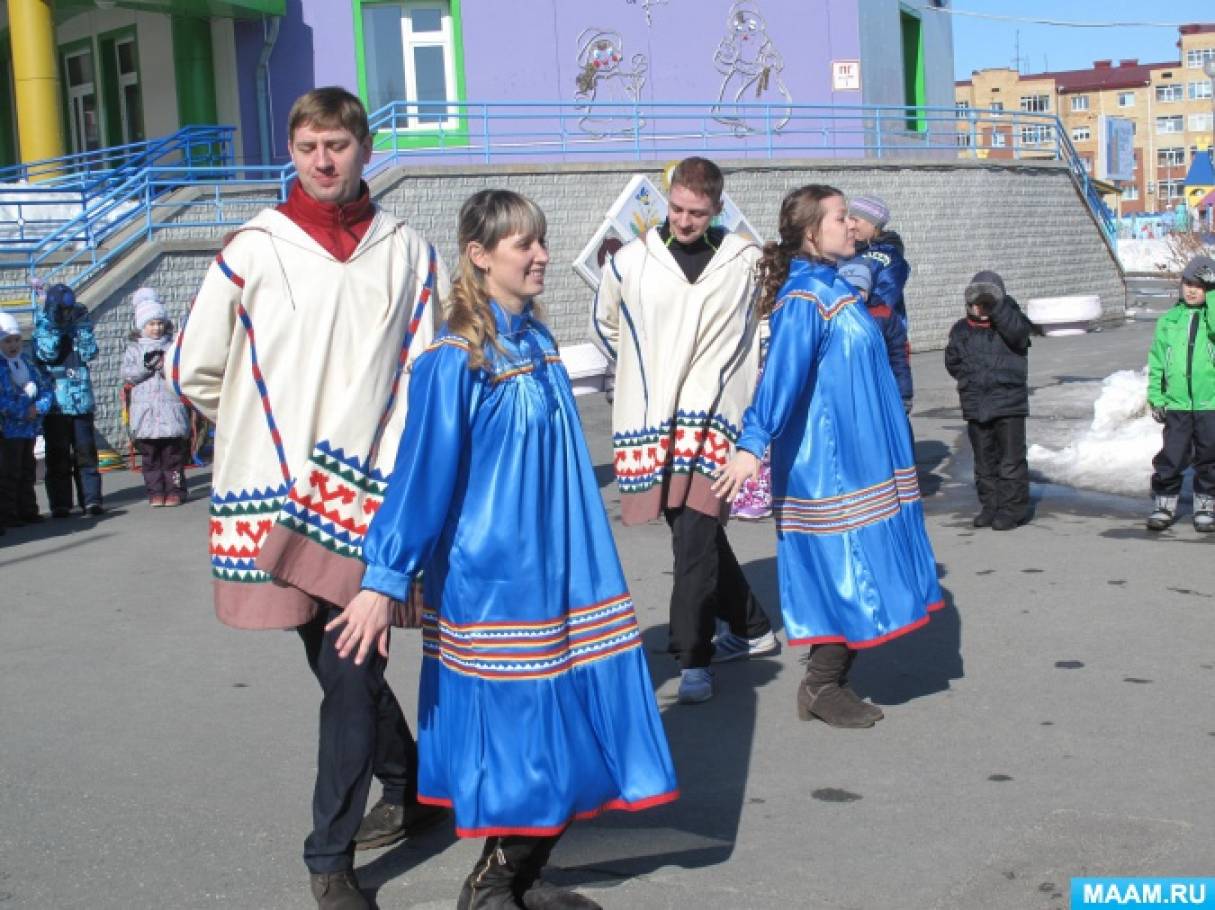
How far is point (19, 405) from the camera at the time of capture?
37.0 feet

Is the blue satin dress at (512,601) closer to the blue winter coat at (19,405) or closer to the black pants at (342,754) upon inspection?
the black pants at (342,754)

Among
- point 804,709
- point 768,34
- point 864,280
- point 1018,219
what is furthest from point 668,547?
point 1018,219

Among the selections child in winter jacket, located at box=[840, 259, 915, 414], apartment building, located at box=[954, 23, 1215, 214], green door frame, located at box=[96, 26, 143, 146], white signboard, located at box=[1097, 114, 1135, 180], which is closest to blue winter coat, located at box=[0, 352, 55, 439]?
child in winter jacket, located at box=[840, 259, 915, 414]

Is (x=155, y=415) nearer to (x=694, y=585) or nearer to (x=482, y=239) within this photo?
(x=694, y=585)

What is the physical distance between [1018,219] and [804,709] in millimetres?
21756

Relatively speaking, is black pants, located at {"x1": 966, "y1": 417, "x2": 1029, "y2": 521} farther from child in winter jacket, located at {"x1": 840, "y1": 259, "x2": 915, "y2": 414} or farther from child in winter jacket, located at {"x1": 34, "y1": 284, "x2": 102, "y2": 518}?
child in winter jacket, located at {"x1": 34, "y1": 284, "x2": 102, "y2": 518}

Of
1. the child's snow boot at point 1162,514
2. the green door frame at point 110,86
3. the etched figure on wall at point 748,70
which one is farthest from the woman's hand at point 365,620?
the green door frame at point 110,86

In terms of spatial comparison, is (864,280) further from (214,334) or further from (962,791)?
(214,334)

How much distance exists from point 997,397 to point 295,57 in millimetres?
15761

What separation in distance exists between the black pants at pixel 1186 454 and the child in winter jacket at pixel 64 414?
295 inches

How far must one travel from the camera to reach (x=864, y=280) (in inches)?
318

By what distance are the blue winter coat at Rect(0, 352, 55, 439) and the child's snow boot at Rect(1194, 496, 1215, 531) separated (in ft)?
26.1

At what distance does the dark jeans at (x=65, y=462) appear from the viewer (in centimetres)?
1162

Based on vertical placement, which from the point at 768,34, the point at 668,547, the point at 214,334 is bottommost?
the point at 668,547
